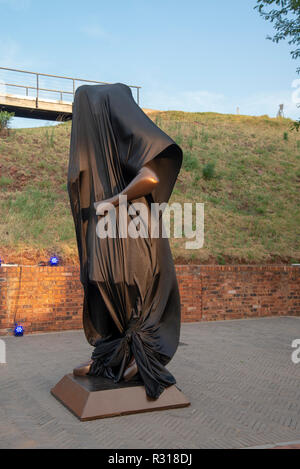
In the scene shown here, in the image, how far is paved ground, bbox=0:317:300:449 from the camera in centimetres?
326

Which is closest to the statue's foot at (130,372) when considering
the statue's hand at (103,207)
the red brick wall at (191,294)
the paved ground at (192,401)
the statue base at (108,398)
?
the statue base at (108,398)

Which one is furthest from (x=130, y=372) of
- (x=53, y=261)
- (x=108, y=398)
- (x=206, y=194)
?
(x=206, y=194)

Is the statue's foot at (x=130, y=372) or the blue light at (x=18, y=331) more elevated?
the statue's foot at (x=130, y=372)

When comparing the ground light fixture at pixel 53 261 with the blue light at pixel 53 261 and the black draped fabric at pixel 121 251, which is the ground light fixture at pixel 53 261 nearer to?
the blue light at pixel 53 261

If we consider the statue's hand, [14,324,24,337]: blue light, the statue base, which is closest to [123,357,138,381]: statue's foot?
the statue base

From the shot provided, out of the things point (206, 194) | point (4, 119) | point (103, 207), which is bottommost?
point (103, 207)

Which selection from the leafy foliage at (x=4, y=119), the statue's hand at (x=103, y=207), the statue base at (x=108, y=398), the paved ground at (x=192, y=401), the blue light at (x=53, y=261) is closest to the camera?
the paved ground at (x=192, y=401)

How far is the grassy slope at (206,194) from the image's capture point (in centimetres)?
981

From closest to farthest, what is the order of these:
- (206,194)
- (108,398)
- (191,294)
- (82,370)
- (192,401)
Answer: (108,398) → (82,370) → (192,401) → (191,294) → (206,194)

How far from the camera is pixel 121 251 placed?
3865 millimetres

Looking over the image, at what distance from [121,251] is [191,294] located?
18.9 feet

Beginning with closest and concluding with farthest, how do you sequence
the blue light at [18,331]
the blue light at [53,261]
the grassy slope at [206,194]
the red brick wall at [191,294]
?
the blue light at [18,331], the red brick wall at [191,294], the blue light at [53,261], the grassy slope at [206,194]

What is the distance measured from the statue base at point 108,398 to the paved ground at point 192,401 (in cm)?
6

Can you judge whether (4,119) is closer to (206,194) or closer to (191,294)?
(206,194)
